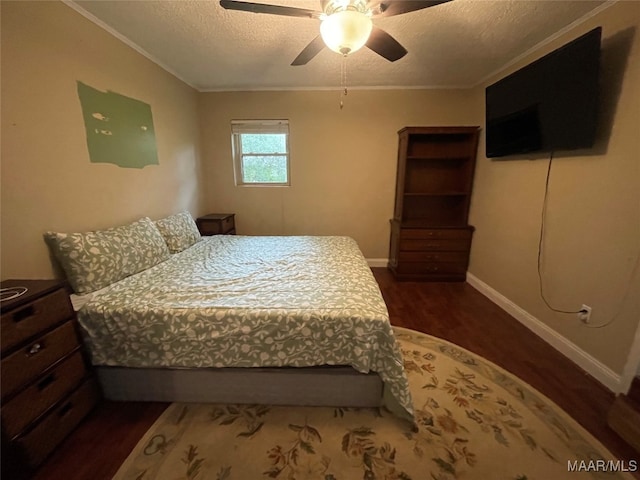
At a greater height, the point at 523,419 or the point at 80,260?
the point at 80,260

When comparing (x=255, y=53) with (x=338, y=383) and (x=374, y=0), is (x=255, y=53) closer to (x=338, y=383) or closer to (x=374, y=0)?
(x=374, y=0)

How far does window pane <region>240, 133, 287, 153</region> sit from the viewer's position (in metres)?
3.48

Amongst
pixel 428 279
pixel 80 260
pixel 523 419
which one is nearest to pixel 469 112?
pixel 428 279

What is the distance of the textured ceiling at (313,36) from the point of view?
67.3 inches

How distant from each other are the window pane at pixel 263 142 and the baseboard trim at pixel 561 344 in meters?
3.14

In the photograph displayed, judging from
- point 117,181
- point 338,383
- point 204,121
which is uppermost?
point 204,121

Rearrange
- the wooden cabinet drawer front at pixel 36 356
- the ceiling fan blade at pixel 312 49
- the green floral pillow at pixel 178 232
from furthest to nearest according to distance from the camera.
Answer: the green floral pillow at pixel 178 232, the ceiling fan blade at pixel 312 49, the wooden cabinet drawer front at pixel 36 356

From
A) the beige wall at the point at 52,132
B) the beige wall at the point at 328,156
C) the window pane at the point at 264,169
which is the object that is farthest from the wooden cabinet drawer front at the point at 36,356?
the window pane at the point at 264,169

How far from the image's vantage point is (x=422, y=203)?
3.44 meters

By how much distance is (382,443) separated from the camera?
4.12ft

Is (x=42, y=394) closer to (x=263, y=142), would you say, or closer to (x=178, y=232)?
(x=178, y=232)

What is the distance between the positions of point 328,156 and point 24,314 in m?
3.11

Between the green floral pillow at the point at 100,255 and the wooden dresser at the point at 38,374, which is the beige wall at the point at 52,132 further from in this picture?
the wooden dresser at the point at 38,374

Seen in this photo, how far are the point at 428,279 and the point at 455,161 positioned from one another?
62.6 inches
